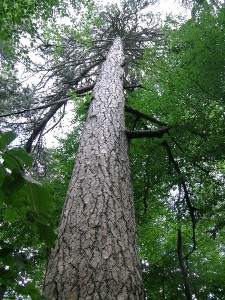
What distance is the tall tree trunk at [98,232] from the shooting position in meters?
1.75

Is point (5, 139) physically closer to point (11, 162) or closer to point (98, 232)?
point (11, 162)

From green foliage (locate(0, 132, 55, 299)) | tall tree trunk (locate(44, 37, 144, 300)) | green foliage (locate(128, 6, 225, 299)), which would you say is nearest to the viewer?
green foliage (locate(0, 132, 55, 299))

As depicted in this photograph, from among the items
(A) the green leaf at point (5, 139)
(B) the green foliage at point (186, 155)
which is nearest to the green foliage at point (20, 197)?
(A) the green leaf at point (5, 139)

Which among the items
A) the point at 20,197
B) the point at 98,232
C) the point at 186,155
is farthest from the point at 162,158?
the point at 20,197

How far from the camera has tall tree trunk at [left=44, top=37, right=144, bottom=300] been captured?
1.75 metres

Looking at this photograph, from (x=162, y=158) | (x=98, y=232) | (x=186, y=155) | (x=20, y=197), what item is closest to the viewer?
(x=20, y=197)

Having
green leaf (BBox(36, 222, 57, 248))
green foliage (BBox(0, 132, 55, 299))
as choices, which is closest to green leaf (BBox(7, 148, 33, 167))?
green foliage (BBox(0, 132, 55, 299))

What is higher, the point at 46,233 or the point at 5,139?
the point at 5,139

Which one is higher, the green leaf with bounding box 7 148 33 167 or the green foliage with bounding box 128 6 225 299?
the green foliage with bounding box 128 6 225 299

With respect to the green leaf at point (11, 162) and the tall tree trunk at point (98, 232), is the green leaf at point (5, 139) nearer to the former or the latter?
the green leaf at point (11, 162)

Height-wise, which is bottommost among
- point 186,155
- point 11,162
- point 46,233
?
point 46,233

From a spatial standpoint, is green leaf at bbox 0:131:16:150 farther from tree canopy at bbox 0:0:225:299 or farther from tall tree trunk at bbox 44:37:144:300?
tall tree trunk at bbox 44:37:144:300

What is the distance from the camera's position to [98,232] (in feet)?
7.00

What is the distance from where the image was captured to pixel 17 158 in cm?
69
